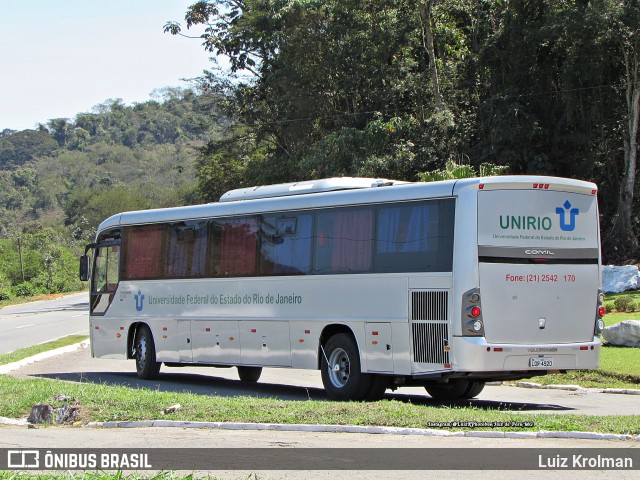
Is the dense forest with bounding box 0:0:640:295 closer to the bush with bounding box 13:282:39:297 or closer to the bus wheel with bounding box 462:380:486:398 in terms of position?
the bus wheel with bounding box 462:380:486:398

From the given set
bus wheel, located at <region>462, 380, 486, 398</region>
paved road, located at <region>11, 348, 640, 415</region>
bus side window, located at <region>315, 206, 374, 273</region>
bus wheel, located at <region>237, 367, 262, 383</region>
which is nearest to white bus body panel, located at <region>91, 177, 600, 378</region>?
bus side window, located at <region>315, 206, 374, 273</region>

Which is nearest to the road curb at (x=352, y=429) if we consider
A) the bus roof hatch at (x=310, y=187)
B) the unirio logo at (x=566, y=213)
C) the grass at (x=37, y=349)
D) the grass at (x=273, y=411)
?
the grass at (x=273, y=411)

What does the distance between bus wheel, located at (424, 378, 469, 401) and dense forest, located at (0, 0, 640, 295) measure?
1827 centimetres

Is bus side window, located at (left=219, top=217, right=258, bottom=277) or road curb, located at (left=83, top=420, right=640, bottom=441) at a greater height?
bus side window, located at (left=219, top=217, right=258, bottom=277)

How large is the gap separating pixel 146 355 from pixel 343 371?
19.7 feet

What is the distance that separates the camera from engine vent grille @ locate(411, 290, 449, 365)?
43.9ft

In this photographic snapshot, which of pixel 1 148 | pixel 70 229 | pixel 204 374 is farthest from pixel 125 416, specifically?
pixel 1 148

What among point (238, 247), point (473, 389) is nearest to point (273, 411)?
point (473, 389)

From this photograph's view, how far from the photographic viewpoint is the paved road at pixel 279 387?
1427 centimetres

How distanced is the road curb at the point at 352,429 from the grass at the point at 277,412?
0.21 metres

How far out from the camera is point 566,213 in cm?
1390

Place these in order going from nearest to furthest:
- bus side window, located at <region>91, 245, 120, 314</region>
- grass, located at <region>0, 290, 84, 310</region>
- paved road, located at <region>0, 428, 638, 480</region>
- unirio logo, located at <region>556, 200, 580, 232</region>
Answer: paved road, located at <region>0, 428, 638, 480</region>
unirio logo, located at <region>556, 200, 580, 232</region>
bus side window, located at <region>91, 245, 120, 314</region>
grass, located at <region>0, 290, 84, 310</region>

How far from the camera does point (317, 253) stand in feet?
51.3

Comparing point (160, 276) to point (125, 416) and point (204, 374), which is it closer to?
point (204, 374)
